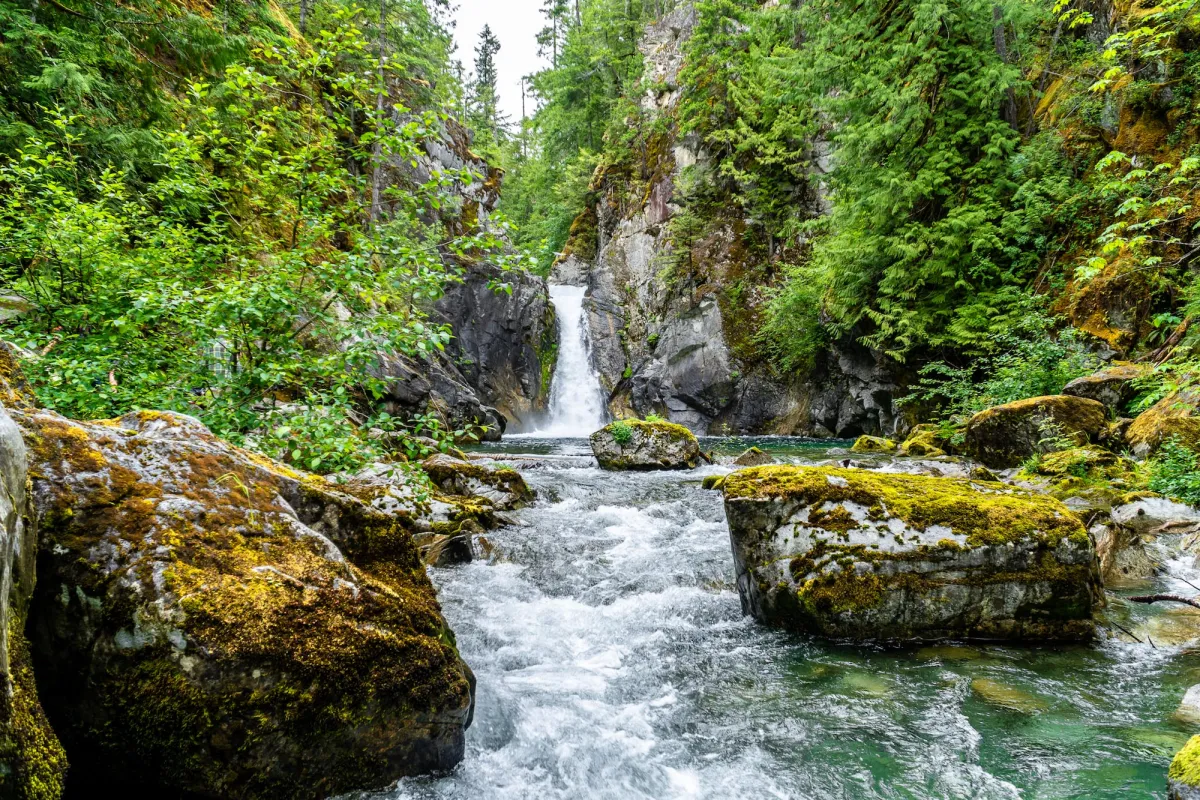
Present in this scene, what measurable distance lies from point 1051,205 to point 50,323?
18118mm

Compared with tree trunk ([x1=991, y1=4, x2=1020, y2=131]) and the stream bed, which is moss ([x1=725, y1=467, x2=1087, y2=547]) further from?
tree trunk ([x1=991, y1=4, x2=1020, y2=131])

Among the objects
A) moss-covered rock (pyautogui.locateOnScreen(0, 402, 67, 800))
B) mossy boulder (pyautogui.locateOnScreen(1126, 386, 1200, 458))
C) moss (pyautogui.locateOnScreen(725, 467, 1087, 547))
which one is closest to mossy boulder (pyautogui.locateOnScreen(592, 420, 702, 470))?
mossy boulder (pyautogui.locateOnScreen(1126, 386, 1200, 458))

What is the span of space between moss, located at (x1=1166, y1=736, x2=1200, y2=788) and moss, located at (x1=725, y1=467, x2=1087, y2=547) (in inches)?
78.2

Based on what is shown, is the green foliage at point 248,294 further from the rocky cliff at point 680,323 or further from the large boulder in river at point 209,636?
the rocky cliff at point 680,323

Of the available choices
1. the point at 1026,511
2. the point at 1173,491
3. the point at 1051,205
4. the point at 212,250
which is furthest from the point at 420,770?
the point at 1051,205

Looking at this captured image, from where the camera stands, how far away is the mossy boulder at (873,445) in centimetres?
1481

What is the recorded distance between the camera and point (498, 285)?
4.16m

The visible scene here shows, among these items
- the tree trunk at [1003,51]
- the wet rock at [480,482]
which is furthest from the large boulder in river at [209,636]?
the tree trunk at [1003,51]

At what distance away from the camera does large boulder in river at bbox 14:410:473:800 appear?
6.68 ft

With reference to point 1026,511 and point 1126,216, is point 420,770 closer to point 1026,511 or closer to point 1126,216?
point 1026,511

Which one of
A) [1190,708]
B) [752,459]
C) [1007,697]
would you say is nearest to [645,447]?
[752,459]

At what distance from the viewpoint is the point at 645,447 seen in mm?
13977

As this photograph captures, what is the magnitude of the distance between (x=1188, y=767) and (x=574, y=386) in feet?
91.3

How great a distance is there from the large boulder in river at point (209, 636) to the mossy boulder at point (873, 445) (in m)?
14.4
